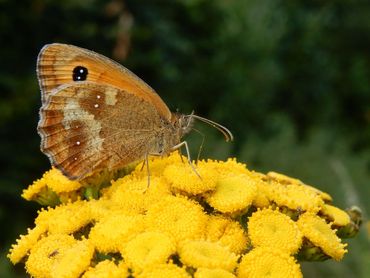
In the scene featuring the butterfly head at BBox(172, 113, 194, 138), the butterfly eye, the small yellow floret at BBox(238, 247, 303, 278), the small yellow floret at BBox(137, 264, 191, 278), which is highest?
the butterfly head at BBox(172, 113, 194, 138)

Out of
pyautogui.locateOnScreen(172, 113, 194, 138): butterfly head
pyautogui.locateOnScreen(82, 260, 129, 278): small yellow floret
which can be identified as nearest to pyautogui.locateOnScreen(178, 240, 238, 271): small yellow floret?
pyautogui.locateOnScreen(82, 260, 129, 278): small yellow floret

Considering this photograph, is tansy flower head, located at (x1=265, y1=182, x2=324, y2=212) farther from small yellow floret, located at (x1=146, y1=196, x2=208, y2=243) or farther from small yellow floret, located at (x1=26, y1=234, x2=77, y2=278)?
small yellow floret, located at (x1=26, y1=234, x2=77, y2=278)

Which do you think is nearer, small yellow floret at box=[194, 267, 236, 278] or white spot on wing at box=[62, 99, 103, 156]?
small yellow floret at box=[194, 267, 236, 278]

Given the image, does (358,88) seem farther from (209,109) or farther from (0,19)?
(0,19)

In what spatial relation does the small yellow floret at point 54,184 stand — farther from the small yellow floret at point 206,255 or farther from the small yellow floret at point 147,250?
the small yellow floret at point 206,255

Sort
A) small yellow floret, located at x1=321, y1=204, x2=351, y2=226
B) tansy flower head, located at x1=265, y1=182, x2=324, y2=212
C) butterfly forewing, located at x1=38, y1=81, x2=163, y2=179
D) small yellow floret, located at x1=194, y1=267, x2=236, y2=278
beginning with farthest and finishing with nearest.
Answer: butterfly forewing, located at x1=38, y1=81, x2=163, y2=179, small yellow floret, located at x1=321, y1=204, x2=351, y2=226, tansy flower head, located at x1=265, y1=182, x2=324, y2=212, small yellow floret, located at x1=194, y1=267, x2=236, y2=278

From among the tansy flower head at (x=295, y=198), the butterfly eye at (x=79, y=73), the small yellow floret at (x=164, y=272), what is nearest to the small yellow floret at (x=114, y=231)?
the small yellow floret at (x=164, y=272)

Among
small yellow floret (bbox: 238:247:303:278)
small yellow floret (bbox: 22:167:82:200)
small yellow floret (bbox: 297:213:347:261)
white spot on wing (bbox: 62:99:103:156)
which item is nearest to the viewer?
small yellow floret (bbox: 238:247:303:278)

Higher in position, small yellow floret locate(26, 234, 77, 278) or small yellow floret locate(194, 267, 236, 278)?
small yellow floret locate(194, 267, 236, 278)
